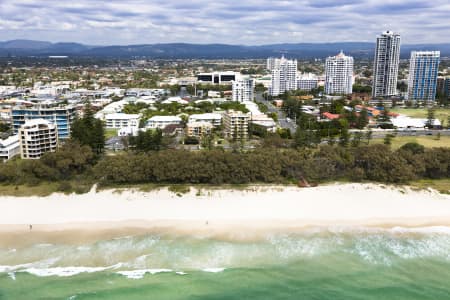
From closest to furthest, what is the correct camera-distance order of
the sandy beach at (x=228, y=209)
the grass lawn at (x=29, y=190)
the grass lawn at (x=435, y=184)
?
the sandy beach at (x=228, y=209)
the grass lawn at (x=29, y=190)
the grass lawn at (x=435, y=184)

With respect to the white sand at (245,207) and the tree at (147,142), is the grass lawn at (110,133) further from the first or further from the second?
the white sand at (245,207)

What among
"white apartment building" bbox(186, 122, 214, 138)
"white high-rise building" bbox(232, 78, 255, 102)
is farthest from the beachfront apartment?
"white high-rise building" bbox(232, 78, 255, 102)

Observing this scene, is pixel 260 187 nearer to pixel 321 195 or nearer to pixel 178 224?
pixel 321 195

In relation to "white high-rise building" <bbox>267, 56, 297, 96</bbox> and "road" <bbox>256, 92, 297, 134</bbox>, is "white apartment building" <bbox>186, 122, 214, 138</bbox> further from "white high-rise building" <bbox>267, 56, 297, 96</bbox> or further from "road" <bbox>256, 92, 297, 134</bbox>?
"white high-rise building" <bbox>267, 56, 297, 96</bbox>

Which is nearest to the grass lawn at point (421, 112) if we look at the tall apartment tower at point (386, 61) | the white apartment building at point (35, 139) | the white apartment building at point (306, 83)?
the tall apartment tower at point (386, 61)

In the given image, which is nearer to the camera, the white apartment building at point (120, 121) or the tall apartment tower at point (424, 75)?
the white apartment building at point (120, 121)

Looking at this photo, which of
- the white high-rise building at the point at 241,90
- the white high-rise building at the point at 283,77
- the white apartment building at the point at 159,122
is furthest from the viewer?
the white high-rise building at the point at 283,77

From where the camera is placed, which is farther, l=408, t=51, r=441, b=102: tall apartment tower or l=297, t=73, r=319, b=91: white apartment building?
l=297, t=73, r=319, b=91: white apartment building
